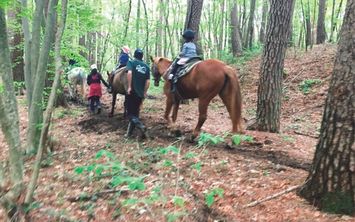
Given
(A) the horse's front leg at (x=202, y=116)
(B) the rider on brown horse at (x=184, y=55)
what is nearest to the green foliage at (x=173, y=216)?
(A) the horse's front leg at (x=202, y=116)

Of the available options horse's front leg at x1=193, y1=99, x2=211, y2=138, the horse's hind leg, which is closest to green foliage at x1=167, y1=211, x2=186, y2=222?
the horse's hind leg

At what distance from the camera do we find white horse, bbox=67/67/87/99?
14312 mm

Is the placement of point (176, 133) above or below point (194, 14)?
below

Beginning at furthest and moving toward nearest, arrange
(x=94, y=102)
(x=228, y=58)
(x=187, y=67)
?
(x=228, y=58) < (x=94, y=102) < (x=187, y=67)

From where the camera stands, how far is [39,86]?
7.54 metres

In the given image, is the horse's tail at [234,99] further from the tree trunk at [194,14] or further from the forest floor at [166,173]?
the tree trunk at [194,14]

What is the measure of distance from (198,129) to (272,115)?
2078 millimetres

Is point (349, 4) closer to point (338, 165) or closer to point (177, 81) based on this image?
point (338, 165)

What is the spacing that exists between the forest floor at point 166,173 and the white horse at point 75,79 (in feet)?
6.66

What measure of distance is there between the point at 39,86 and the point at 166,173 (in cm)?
314

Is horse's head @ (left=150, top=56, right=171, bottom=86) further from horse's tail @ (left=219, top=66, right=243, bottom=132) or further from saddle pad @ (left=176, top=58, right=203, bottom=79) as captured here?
horse's tail @ (left=219, top=66, right=243, bottom=132)

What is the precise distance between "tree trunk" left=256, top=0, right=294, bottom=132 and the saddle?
1.79 metres

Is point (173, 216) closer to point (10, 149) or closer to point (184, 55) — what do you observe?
point (10, 149)

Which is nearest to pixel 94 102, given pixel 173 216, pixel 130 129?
pixel 130 129
